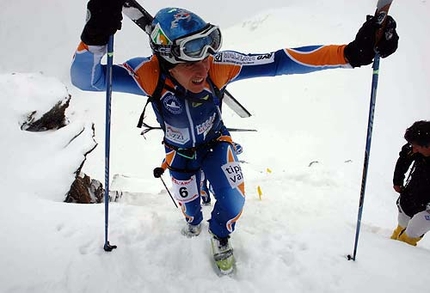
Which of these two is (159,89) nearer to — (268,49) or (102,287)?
(102,287)

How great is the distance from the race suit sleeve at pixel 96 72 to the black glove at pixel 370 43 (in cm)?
212

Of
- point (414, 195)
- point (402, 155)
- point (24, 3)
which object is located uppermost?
point (24, 3)

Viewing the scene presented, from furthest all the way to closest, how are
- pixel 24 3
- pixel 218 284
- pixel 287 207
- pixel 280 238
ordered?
pixel 24 3, pixel 287 207, pixel 280 238, pixel 218 284

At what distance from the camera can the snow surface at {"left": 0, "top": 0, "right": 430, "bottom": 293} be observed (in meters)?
3.50

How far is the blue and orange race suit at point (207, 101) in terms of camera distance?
10.9 ft

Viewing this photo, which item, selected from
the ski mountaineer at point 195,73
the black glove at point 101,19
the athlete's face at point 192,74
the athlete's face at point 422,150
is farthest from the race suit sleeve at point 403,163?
the black glove at point 101,19

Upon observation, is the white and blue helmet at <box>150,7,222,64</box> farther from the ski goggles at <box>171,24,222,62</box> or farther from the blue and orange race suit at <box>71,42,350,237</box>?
the blue and orange race suit at <box>71,42,350,237</box>

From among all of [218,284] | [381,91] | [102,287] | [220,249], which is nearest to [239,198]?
[220,249]

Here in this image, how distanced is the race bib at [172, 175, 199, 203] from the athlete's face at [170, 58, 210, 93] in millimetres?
1220

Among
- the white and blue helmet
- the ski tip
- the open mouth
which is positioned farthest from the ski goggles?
the ski tip

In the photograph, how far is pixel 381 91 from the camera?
15.7 m

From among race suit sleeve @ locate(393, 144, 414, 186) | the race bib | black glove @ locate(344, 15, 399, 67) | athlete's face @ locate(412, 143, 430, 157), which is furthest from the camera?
race suit sleeve @ locate(393, 144, 414, 186)

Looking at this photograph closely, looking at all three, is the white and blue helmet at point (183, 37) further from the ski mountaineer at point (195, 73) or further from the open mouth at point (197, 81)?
the open mouth at point (197, 81)

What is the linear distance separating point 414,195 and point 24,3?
1271 inches
